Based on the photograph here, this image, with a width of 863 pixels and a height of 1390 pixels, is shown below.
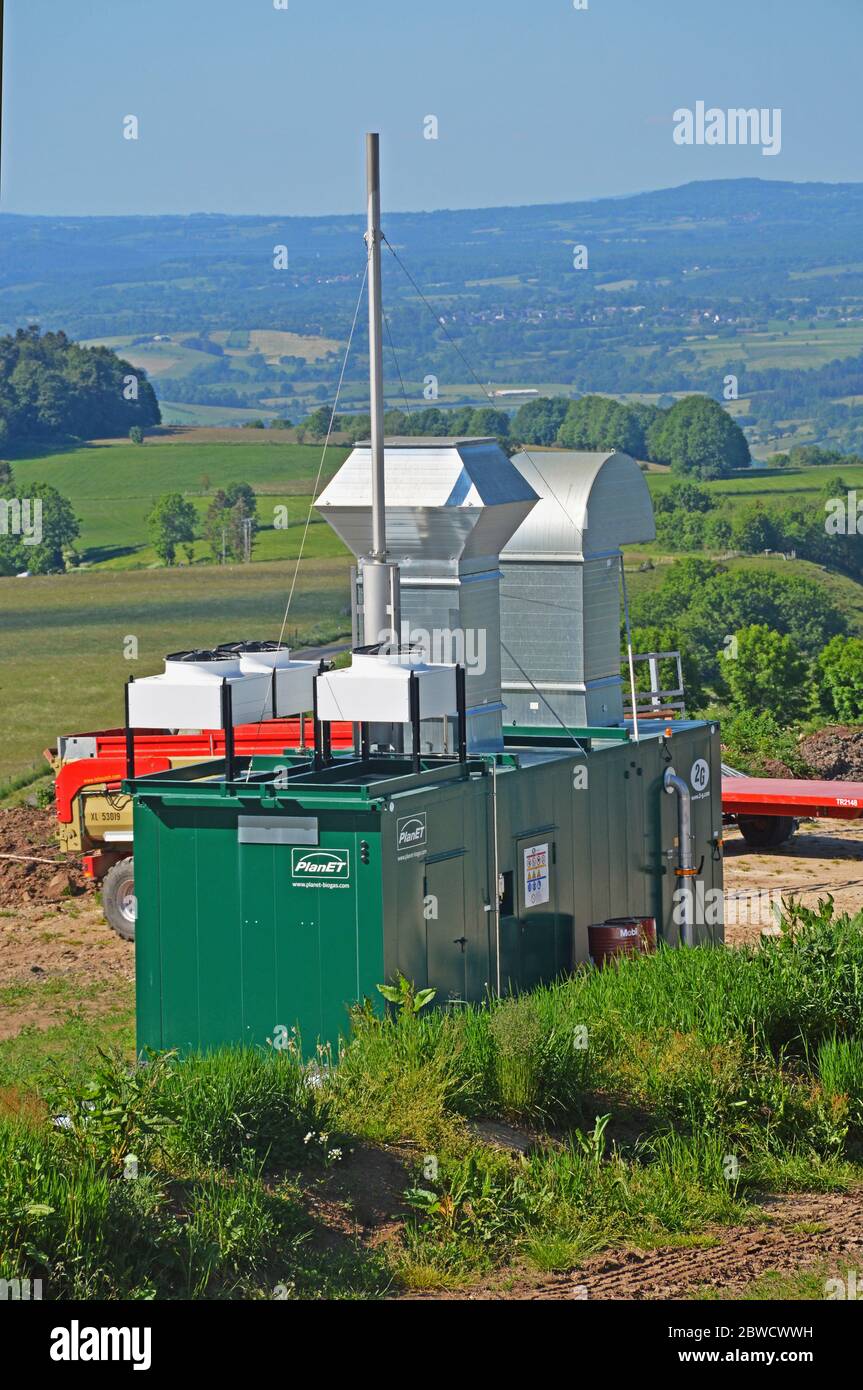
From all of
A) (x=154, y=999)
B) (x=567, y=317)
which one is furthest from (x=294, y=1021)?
(x=567, y=317)

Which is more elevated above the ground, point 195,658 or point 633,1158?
point 195,658

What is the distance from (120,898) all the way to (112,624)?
60.2 metres

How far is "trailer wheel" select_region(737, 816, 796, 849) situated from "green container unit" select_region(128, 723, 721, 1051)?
27.5 ft

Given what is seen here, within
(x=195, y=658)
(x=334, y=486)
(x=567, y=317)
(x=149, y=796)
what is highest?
(x=567, y=317)

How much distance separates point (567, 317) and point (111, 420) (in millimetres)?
69795

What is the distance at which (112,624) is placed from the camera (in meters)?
76.7

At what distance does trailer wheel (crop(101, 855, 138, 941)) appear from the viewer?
17391 millimetres

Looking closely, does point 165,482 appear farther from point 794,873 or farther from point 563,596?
point 563,596

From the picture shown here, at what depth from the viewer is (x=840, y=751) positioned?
91.5ft

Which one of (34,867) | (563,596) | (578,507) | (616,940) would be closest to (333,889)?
(616,940)

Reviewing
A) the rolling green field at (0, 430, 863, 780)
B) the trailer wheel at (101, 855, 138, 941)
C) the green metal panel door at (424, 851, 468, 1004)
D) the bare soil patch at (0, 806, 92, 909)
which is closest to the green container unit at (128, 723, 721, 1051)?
the green metal panel door at (424, 851, 468, 1004)

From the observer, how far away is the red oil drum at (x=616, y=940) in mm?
13266

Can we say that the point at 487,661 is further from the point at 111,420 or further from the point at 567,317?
the point at 567,317

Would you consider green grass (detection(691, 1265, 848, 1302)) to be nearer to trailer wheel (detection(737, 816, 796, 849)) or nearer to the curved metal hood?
the curved metal hood
